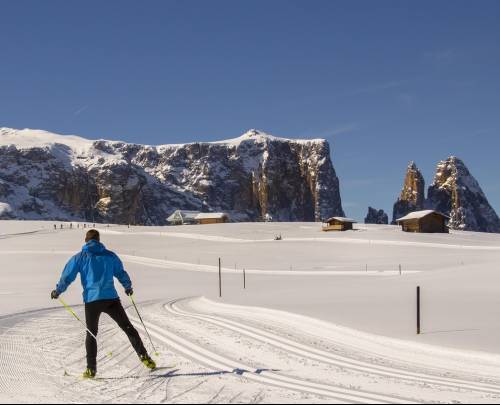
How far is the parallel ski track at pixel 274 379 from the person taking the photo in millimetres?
6737

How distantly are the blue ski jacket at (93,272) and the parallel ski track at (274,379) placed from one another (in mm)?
2155

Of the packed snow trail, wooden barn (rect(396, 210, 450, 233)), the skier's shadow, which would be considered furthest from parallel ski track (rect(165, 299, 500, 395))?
wooden barn (rect(396, 210, 450, 233))

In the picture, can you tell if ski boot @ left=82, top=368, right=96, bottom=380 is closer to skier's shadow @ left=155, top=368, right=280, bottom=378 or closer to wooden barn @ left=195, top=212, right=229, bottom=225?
skier's shadow @ left=155, top=368, right=280, bottom=378

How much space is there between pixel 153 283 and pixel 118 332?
89.6ft

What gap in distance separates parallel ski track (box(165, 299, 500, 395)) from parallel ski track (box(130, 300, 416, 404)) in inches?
56.2

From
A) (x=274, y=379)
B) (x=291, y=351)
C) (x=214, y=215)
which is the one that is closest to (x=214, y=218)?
(x=214, y=215)

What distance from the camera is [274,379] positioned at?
7.80m

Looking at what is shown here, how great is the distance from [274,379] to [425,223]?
8571 cm

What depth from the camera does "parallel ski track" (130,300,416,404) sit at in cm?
674

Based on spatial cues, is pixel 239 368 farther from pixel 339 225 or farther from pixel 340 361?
pixel 339 225

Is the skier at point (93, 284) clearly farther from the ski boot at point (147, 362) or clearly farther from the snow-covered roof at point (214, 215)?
the snow-covered roof at point (214, 215)

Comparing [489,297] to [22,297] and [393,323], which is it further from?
[22,297]

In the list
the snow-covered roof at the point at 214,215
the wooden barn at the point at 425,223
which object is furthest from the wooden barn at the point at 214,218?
the wooden barn at the point at 425,223

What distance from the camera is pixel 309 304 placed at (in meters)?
17.0
